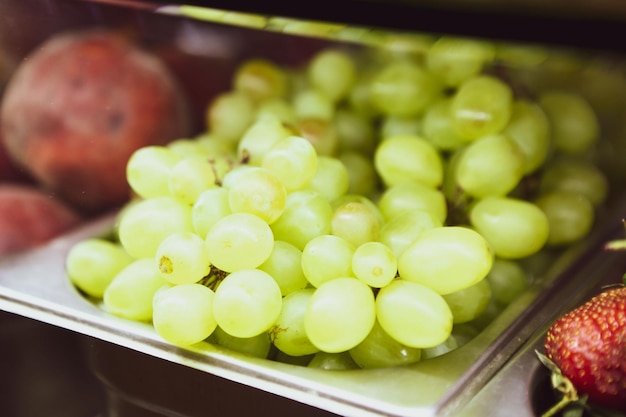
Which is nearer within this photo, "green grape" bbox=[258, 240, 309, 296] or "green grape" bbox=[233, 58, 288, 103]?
"green grape" bbox=[258, 240, 309, 296]

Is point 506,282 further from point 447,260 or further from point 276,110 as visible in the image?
point 276,110

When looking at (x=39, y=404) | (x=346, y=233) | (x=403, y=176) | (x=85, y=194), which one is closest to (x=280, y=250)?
(x=346, y=233)

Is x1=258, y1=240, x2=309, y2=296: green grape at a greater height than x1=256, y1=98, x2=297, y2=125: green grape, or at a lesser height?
lesser

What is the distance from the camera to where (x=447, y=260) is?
726 millimetres

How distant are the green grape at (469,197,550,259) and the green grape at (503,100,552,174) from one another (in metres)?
0.12

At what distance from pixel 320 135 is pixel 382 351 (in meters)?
0.41

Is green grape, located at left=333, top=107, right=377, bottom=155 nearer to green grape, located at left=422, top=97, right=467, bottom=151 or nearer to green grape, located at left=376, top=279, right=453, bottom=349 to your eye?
green grape, located at left=422, top=97, right=467, bottom=151

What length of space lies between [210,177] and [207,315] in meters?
0.20

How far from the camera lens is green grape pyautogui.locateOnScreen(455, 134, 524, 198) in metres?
0.94

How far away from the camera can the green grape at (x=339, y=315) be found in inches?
27.2

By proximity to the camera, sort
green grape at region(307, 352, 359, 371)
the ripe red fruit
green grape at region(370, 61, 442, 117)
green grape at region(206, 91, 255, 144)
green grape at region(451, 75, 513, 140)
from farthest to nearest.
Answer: green grape at region(206, 91, 255, 144)
green grape at region(370, 61, 442, 117)
green grape at region(451, 75, 513, 140)
green grape at region(307, 352, 359, 371)
the ripe red fruit

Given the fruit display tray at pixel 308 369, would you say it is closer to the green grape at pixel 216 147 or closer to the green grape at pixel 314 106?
the green grape at pixel 216 147

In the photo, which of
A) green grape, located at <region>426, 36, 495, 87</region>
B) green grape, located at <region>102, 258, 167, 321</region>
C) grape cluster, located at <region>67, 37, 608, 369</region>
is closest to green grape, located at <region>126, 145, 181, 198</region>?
grape cluster, located at <region>67, 37, 608, 369</region>

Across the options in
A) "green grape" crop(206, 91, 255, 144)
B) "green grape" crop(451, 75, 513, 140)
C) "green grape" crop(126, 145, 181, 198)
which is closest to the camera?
"green grape" crop(126, 145, 181, 198)
